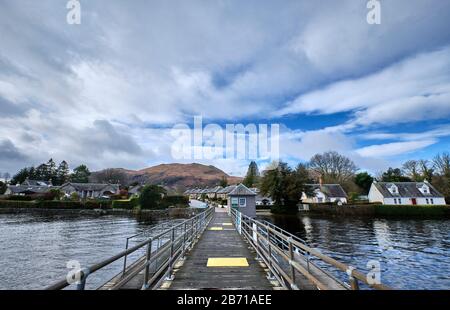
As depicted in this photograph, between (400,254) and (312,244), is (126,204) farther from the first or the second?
(400,254)

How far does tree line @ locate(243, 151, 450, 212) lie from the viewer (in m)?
44.6

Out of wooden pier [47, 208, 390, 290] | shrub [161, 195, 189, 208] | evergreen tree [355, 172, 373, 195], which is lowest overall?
shrub [161, 195, 189, 208]

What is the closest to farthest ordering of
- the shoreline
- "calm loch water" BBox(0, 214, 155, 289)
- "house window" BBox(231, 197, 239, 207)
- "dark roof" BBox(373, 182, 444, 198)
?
1. "calm loch water" BBox(0, 214, 155, 289)
2. "house window" BBox(231, 197, 239, 207)
3. the shoreline
4. "dark roof" BBox(373, 182, 444, 198)

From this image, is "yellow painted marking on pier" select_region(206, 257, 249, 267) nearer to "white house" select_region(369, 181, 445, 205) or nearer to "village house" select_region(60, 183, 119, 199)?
"white house" select_region(369, 181, 445, 205)

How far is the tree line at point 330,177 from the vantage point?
44594 millimetres

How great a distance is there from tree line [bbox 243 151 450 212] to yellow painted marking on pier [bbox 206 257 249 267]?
124 feet

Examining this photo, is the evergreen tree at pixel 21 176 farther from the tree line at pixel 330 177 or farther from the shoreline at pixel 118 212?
the tree line at pixel 330 177

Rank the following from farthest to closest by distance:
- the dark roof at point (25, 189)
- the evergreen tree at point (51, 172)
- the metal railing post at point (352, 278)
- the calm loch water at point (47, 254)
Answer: the evergreen tree at point (51, 172), the dark roof at point (25, 189), the calm loch water at point (47, 254), the metal railing post at point (352, 278)

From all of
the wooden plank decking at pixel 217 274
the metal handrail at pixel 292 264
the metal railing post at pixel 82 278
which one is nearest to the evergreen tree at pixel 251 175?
the wooden plank decking at pixel 217 274

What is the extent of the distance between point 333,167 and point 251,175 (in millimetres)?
28430

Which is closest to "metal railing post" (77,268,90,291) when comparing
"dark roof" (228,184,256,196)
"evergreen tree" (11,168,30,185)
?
"dark roof" (228,184,256,196)

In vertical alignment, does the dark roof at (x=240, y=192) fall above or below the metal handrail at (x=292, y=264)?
above

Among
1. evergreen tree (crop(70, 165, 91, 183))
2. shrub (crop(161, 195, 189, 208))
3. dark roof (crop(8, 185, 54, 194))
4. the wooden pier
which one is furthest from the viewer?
evergreen tree (crop(70, 165, 91, 183))
